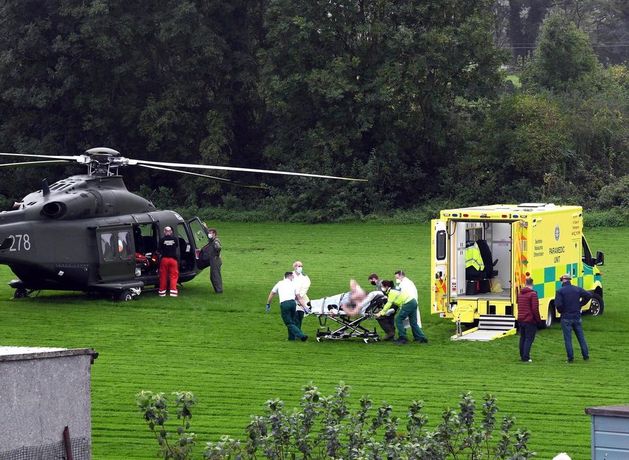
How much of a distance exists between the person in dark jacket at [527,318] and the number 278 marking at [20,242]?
9.26m

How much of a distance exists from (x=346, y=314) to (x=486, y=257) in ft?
11.1

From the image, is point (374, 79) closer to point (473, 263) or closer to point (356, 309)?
point (473, 263)

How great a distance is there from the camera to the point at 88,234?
82.9 ft

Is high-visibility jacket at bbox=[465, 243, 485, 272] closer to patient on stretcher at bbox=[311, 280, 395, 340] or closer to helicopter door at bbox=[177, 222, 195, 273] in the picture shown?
patient on stretcher at bbox=[311, 280, 395, 340]

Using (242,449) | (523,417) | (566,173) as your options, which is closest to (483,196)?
(566,173)

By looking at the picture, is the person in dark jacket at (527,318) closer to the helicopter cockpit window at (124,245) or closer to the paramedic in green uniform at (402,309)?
the paramedic in green uniform at (402,309)

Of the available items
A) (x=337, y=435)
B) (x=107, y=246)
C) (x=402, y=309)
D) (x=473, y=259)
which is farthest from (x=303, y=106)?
(x=337, y=435)

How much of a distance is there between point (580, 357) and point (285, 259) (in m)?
15.1

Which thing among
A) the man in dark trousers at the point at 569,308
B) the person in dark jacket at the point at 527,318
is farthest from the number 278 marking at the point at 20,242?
the man in dark trousers at the point at 569,308

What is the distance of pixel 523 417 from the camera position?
625 inches

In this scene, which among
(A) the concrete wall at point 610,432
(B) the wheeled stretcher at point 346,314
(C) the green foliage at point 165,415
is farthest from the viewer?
(B) the wheeled stretcher at point 346,314

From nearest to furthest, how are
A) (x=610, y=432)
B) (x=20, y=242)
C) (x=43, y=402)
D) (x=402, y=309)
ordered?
(x=610, y=432)
(x=43, y=402)
(x=402, y=309)
(x=20, y=242)

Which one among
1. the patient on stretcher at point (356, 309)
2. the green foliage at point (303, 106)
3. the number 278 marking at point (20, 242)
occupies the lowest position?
the patient on stretcher at point (356, 309)

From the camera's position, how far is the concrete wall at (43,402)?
11.4 metres
